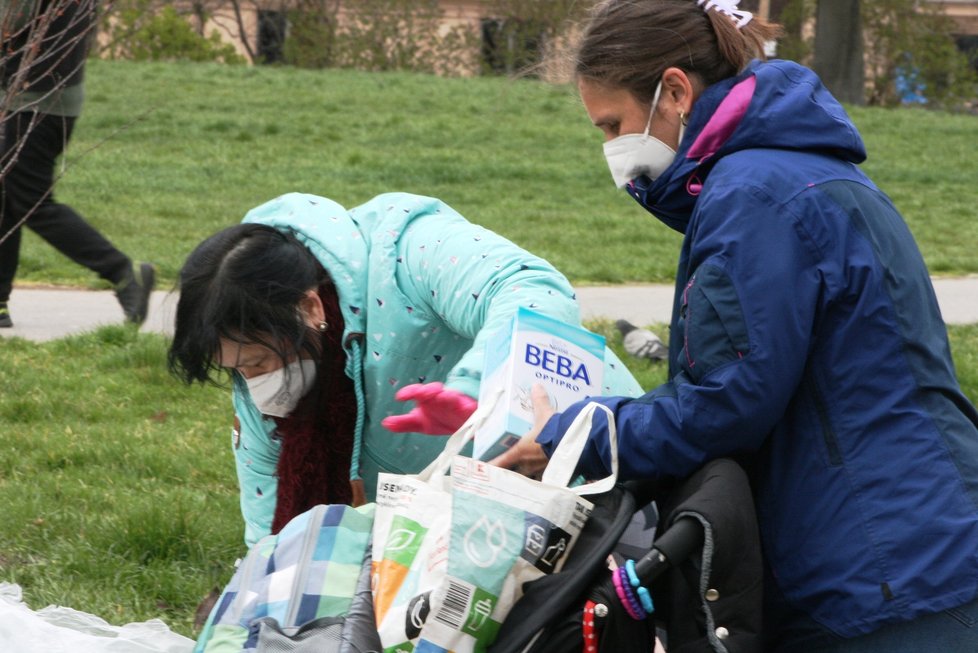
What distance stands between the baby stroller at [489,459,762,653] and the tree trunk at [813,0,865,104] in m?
17.6

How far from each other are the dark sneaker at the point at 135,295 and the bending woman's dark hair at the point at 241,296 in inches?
140

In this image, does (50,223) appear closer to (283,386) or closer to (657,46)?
(283,386)

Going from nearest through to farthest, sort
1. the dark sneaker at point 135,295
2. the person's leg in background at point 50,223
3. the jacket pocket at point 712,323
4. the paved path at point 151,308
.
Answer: the jacket pocket at point 712,323
the person's leg in background at point 50,223
the dark sneaker at point 135,295
the paved path at point 151,308

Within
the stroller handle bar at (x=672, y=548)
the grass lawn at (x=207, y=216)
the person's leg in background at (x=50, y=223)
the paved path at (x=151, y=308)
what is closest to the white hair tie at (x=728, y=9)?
the stroller handle bar at (x=672, y=548)

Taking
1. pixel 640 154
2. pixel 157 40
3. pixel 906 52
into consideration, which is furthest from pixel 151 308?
pixel 906 52

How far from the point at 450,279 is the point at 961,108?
69.3ft

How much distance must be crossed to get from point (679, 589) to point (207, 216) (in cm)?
808

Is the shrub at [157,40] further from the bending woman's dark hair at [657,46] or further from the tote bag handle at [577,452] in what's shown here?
A: the tote bag handle at [577,452]

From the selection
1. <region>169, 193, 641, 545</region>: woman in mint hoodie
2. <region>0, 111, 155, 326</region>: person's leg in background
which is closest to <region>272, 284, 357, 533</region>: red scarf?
<region>169, 193, 641, 545</region>: woman in mint hoodie

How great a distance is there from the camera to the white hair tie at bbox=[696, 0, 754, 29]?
234 cm

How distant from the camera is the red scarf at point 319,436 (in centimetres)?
310

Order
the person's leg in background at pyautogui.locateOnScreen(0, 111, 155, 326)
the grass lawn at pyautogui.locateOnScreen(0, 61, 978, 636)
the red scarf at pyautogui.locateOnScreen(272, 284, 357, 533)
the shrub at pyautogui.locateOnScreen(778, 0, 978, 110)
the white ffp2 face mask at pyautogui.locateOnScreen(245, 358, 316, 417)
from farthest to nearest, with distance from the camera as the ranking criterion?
1. the shrub at pyautogui.locateOnScreen(778, 0, 978, 110)
2. the person's leg in background at pyautogui.locateOnScreen(0, 111, 155, 326)
3. the grass lawn at pyautogui.locateOnScreen(0, 61, 978, 636)
4. the red scarf at pyautogui.locateOnScreen(272, 284, 357, 533)
5. the white ffp2 face mask at pyautogui.locateOnScreen(245, 358, 316, 417)

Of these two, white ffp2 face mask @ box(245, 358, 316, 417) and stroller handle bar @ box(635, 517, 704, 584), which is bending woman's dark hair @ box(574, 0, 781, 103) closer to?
stroller handle bar @ box(635, 517, 704, 584)

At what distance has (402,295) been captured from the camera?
304 cm
